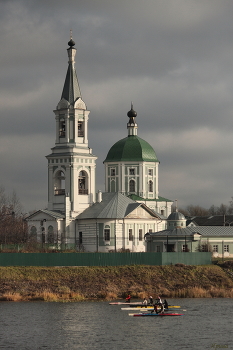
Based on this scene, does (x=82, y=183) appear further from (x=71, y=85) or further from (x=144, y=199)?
(x=144, y=199)

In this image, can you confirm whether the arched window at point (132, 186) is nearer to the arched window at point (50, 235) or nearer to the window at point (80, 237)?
the window at point (80, 237)

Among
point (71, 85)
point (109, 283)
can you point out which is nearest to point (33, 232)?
A: point (71, 85)

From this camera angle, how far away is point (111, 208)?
7919cm

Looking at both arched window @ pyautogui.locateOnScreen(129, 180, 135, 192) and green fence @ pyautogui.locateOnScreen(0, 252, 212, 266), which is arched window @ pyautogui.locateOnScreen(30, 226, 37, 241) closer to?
green fence @ pyautogui.locateOnScreen(0, 252, 212, 266)

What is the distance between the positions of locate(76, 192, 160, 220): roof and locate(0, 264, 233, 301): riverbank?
1553cm

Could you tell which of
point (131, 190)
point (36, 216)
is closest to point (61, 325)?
point (36, 216)

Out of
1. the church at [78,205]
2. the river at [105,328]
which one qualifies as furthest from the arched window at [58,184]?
the river at [105,328]

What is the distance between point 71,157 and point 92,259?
59.1 feet

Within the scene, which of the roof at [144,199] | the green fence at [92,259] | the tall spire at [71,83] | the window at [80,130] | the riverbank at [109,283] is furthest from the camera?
the roof at [144,199]

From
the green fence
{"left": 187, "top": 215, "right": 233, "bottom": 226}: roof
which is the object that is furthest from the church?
{"left": 187, "top": 215, "right": 233, "bottom": 226}: roof

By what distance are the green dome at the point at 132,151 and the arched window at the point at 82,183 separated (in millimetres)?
18900

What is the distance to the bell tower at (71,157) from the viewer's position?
257ft

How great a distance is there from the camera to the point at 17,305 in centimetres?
4869

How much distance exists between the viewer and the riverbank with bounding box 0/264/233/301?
5372 centimetres
